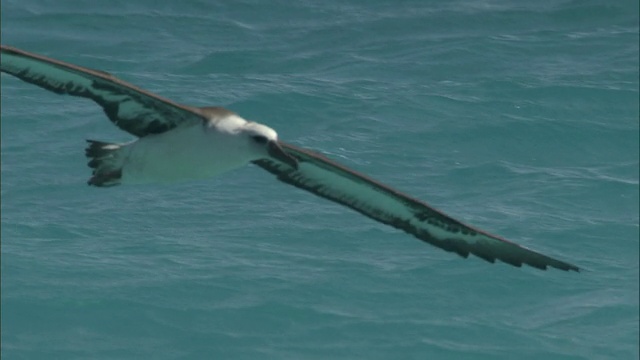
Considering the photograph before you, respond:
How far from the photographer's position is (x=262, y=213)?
2022 centimetres

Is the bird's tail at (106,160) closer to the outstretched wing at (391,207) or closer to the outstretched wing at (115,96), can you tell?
the outstretched wing at (115,96)

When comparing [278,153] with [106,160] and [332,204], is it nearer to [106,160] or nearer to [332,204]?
[106,160]

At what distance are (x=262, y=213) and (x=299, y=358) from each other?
350 cm

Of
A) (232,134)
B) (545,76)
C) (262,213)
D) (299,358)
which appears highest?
(545,76)

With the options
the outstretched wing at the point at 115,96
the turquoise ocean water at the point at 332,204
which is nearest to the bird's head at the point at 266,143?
the outstretched wing at the point at 115,96

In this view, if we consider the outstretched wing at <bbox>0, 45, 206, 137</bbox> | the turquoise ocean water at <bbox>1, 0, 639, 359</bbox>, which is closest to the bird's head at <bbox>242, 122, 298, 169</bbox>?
the outstretched wing at <bbox>0, 45, 206, 137</bbox>

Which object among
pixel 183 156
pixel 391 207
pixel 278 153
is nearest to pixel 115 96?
pixel 183 156

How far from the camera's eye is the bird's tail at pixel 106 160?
32.6 feet

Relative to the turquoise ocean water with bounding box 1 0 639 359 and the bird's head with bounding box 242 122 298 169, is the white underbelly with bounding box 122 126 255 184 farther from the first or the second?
the turquoise ocean water with bounding box 1 0 639 359

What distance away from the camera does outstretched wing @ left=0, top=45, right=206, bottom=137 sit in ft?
32.4

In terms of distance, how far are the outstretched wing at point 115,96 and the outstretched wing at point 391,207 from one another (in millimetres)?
1004

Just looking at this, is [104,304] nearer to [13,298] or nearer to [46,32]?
[13,298]

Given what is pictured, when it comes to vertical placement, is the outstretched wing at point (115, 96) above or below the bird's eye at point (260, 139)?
above

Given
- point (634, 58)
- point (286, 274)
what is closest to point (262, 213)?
point (286, 274)
